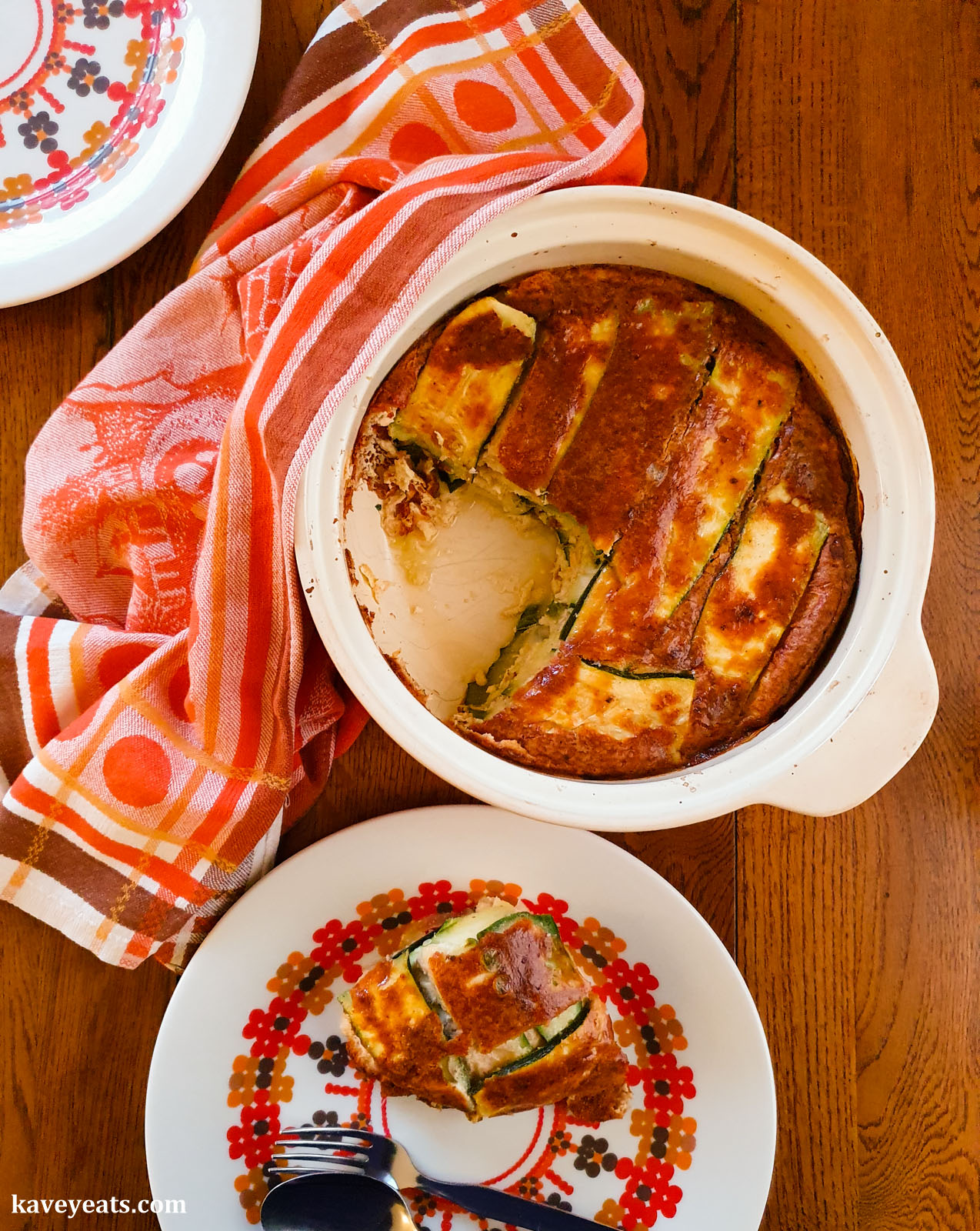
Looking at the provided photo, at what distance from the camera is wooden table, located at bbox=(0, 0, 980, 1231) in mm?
1776

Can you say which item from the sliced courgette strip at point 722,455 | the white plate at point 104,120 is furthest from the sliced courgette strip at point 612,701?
the white plate at point 104,120

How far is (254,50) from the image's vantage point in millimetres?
→ 1631

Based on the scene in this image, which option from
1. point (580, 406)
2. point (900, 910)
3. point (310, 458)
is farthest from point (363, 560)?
point (900, 910)

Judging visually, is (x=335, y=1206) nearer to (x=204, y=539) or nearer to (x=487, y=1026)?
(x=487, y=1026)

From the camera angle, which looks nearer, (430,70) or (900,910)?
(430,70)

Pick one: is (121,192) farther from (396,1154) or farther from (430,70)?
(396,1154)

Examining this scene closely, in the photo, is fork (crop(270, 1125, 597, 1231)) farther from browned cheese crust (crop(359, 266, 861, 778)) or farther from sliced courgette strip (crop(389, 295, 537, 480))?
sliced courgette strip (crop(389, 295, 537, 480))

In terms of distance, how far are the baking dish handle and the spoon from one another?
1030mm

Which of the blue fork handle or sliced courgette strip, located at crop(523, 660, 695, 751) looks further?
the blue fork handle

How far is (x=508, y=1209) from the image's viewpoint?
1.71m

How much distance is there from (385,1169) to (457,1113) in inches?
6.3

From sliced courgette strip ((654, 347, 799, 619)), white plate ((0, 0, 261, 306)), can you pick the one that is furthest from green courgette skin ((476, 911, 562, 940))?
white plate ((0, 0, 261, 306))

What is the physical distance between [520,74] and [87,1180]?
7.22 ft

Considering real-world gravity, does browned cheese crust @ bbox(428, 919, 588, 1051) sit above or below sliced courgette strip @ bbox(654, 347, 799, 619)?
below
